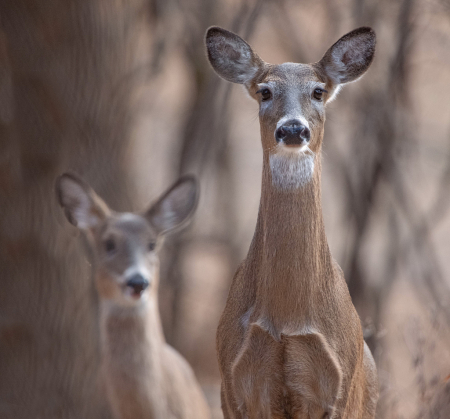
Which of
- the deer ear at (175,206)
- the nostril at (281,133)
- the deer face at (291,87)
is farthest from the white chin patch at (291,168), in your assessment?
the deer ear at (175,206)

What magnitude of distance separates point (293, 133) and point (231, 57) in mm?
875

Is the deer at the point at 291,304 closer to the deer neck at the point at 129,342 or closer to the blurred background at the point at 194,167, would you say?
the blurred background at the point at 194,167

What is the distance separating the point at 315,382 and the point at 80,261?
2.73 m

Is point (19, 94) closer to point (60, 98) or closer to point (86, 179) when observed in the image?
point (60, 98)

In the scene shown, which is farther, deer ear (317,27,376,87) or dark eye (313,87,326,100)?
deer ear (317,27,376,87)

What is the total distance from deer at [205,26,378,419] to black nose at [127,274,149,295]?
1.11m

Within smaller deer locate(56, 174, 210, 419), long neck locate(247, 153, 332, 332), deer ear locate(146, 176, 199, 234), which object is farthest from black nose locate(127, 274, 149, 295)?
long neck locate(247, 153, 332, 332)

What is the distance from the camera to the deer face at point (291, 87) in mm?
3658

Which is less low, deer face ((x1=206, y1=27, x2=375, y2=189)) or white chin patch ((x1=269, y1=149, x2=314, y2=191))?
deer face ((x1=206, y1=27, x2=375, y2=189))

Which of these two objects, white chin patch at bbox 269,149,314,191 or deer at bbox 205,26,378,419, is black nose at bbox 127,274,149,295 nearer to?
deer at bbox 205,26,378,419

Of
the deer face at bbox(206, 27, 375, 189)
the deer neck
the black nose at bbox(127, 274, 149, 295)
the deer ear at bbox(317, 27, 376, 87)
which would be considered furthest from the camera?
the deer neck

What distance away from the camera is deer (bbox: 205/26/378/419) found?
373 centimetres

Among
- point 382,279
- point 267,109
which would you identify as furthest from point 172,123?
point 267,109

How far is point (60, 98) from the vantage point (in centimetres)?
579
